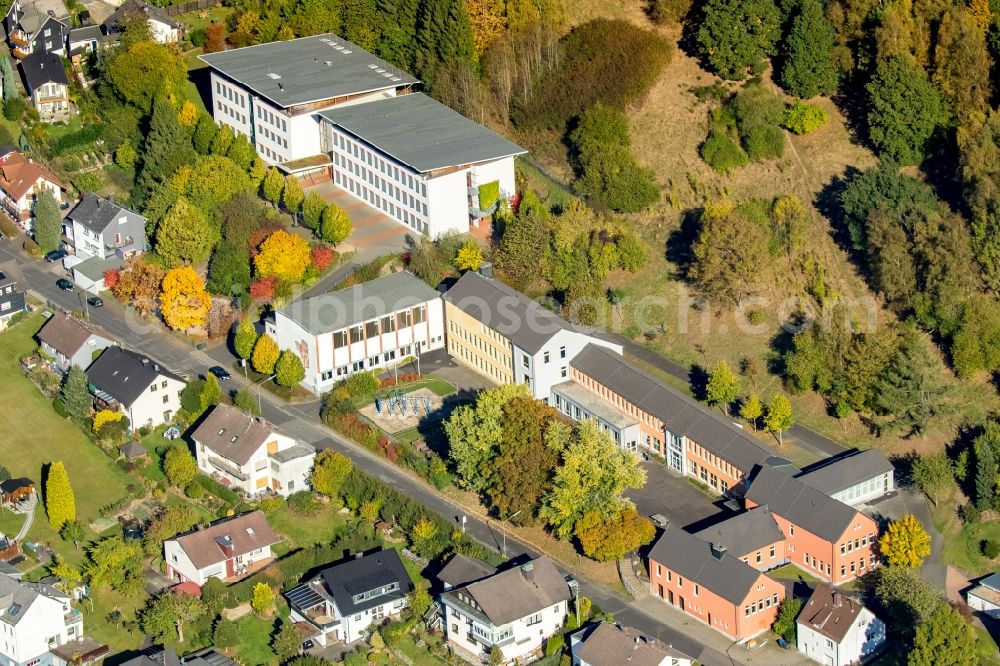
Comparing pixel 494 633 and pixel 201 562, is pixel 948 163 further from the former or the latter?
pixel 201 562

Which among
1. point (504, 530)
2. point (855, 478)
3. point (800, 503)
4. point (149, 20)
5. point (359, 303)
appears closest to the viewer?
point (800, 503)

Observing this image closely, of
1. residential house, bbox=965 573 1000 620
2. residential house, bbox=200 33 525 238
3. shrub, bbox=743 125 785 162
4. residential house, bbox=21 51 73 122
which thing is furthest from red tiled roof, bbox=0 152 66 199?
residential house, bbox=965 573 1000 620

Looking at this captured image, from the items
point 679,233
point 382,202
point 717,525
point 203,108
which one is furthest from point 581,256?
point 203,108

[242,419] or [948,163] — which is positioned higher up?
[948,163]

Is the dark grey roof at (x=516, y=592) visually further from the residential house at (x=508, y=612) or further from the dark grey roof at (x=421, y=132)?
the dark grey roof at (x=421, y=132)

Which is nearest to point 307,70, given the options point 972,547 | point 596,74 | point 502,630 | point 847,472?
point 596,74

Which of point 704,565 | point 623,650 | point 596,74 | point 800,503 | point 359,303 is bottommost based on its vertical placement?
point 623,650

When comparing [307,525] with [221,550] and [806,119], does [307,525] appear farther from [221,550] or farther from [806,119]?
[806,119]
